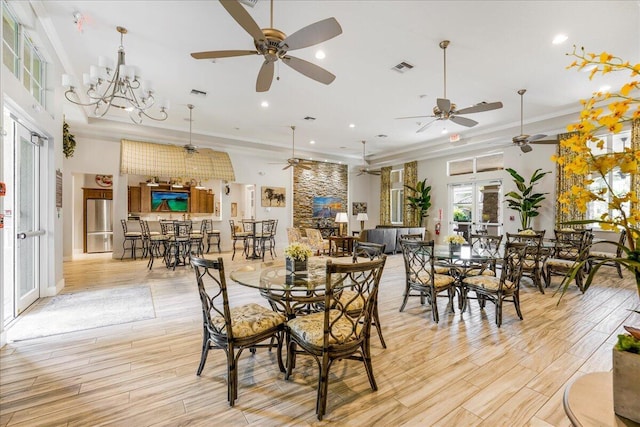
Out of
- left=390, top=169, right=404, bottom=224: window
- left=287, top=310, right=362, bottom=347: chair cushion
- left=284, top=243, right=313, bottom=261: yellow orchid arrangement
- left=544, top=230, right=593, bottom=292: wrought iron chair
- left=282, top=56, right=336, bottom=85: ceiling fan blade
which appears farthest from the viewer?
left=390, top=169, right=404, bottom=224: window

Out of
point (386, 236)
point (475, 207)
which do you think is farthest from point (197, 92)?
point (475, 207)

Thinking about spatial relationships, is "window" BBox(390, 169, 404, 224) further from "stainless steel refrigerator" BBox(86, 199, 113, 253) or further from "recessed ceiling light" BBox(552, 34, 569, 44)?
"stainless steel refrigerator" BBox(86, 199, 113, 253)

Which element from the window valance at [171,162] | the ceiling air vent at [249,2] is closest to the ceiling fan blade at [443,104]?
the ceiling air vent at [249,2]

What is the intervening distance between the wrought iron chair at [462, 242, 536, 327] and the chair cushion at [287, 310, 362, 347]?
6.74 ft

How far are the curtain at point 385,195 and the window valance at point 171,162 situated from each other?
5.85m

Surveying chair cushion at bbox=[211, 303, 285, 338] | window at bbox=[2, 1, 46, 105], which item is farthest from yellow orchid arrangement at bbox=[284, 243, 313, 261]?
window at bbox=[2, 1, 46, 105]

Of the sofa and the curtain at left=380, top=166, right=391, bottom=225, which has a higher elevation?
the curtain at left=380, top=166, right=391, bottom=225

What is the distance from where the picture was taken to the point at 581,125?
1.01 m

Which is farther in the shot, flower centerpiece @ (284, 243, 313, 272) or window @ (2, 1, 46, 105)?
window @ (2, 1, 46, 105)

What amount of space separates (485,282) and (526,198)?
5.62 metres

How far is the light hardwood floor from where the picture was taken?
206cm

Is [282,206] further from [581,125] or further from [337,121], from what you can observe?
[581,125]

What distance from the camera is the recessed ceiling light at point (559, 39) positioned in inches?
156

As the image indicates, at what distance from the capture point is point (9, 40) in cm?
335
